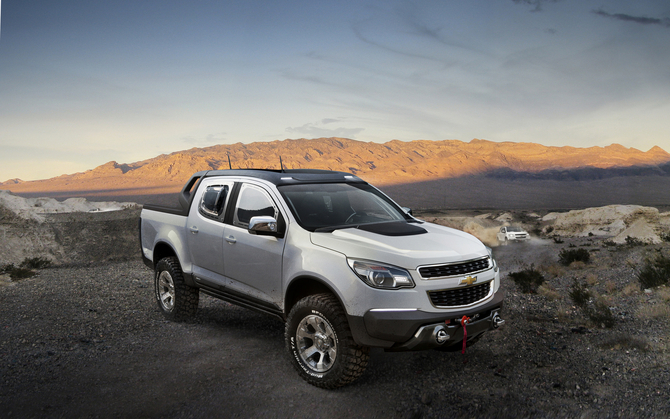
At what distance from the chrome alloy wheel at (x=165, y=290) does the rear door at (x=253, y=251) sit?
1633 millimetres

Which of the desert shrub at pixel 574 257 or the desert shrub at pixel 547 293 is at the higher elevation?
the desert shrub at pixel 547 293

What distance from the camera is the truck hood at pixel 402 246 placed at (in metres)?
3.93

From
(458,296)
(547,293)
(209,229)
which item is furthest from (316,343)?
(547,293)

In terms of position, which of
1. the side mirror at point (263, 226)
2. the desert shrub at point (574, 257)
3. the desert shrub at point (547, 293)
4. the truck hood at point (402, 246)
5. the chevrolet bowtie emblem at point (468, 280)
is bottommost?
the desert shrub at point (574, 257)

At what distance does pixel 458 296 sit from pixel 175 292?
400 cm

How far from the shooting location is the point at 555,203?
10681 centimetres

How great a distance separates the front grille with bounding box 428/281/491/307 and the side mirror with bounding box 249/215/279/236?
5.40 feet

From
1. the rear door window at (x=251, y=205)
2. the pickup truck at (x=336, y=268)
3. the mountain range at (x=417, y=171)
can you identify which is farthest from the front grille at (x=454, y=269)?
the mountain range at (x=417, y=171)

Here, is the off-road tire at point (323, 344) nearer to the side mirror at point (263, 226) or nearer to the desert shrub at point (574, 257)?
the side mirror at point (263, 226)

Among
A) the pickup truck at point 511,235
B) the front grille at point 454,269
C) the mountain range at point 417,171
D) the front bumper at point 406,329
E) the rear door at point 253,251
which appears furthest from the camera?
the mountain range at point 417,171

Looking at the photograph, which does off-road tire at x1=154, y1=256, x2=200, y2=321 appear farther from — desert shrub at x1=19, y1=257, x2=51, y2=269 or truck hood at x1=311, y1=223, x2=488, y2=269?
desert shrub at x1=19, y1=257, x2=51, y2=269

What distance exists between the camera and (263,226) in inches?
177

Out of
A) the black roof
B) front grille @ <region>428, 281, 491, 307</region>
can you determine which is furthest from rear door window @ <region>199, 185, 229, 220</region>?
front grille @ <region>428, 281, 491, 307</region>

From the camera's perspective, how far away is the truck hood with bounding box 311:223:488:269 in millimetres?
Result: 3934
